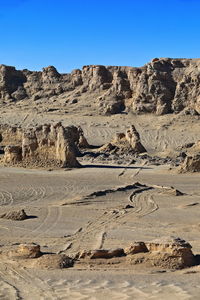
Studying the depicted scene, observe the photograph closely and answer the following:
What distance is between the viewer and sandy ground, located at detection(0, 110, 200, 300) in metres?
7.69

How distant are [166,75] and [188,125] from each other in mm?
6857

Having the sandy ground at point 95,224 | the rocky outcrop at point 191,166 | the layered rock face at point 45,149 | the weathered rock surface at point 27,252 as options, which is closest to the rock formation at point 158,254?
the sandy ground at point 95,224

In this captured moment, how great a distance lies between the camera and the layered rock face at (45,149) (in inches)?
876

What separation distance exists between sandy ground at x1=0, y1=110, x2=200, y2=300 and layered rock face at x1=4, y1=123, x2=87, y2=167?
28.6 inches

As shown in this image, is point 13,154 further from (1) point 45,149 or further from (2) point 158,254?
(2) point 158,254

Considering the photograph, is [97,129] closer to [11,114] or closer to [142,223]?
[11,114]

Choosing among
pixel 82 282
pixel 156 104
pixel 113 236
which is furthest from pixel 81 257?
pixel 156 104

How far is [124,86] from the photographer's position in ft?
154

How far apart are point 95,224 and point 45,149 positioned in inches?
383

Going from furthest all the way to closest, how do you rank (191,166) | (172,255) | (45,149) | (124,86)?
(124,86) < (45,149) < (191,166) < (172,255)

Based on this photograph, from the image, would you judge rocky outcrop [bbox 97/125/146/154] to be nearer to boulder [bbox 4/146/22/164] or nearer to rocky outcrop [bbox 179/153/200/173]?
rocky outcrop [bbox 179/153/200/173]

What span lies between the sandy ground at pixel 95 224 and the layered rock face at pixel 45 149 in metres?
0.73

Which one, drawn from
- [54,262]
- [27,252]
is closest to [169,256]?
[54,262]

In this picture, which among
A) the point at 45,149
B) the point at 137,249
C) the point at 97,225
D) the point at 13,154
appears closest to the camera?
the point at 137,249
